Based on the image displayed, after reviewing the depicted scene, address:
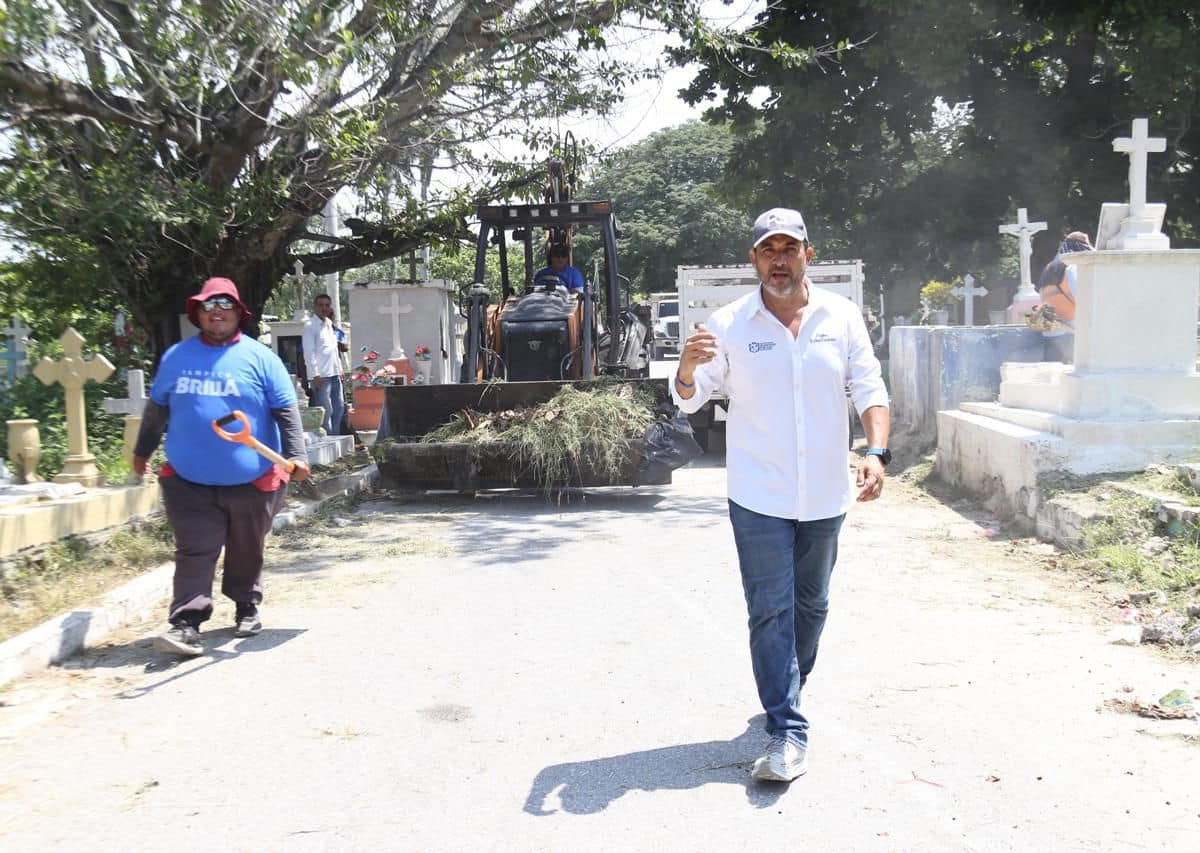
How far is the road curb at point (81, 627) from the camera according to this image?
199 inches

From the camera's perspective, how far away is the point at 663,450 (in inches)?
391

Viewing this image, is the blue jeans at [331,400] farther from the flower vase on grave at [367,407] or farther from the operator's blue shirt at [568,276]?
the operator's blue shirt at [568,276]

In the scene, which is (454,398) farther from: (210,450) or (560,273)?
(210,450)

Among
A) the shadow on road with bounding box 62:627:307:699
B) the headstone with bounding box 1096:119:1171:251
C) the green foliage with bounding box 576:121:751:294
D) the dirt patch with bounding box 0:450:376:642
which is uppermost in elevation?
the green foliage with bounding box 576:121:751:294

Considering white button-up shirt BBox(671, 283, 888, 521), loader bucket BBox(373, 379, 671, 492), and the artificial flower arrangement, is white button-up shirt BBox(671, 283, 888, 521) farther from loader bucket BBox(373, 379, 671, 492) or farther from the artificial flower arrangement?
the artificial flower arrangement

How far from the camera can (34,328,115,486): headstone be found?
762 centimetres

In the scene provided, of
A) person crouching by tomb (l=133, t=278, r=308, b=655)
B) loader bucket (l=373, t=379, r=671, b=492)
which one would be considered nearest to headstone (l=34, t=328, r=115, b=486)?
person crouching by tomb (l=133, t=278, r=308, b=655)

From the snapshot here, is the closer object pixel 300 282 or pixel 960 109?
pixel 300 282

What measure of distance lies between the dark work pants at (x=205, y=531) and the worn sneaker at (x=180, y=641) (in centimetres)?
5

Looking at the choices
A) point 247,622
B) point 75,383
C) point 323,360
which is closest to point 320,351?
point 323,360

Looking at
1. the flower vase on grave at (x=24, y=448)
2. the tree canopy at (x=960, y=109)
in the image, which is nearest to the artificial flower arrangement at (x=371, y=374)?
the tree canopy at (x=960, y=109)

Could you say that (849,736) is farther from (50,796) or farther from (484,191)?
(484,191)

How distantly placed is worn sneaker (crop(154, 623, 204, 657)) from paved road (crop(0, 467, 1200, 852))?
0.08 metres

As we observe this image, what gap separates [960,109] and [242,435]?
846 inches
